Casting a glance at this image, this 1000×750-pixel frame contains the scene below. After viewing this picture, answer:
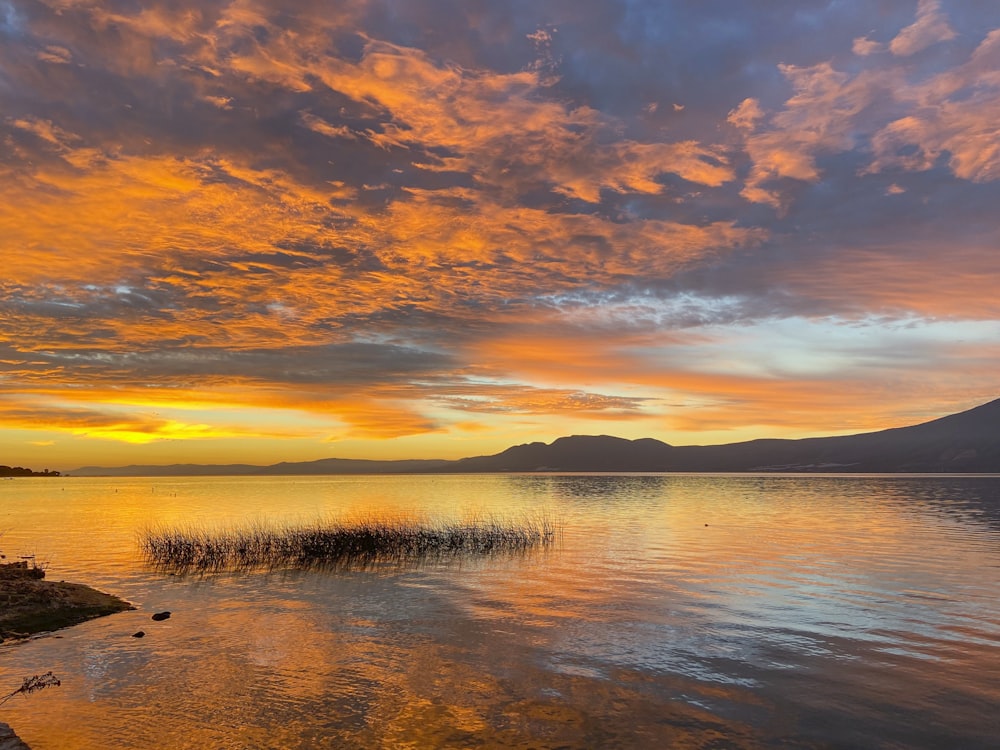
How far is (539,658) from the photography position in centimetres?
2203

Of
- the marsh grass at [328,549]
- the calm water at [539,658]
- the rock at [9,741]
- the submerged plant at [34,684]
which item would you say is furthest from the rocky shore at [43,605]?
the rock at [9,741]

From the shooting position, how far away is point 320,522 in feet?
256

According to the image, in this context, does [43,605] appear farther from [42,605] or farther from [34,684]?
[34,684]

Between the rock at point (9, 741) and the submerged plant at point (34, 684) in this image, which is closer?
the rock at point (9, 741)

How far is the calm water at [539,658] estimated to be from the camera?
1606 cm

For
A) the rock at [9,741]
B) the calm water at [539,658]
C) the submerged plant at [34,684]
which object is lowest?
the calm water at [539,658]

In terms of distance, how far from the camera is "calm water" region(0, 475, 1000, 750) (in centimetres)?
1606

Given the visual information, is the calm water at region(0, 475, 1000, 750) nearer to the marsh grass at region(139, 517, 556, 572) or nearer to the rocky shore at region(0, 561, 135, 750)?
the rocky shore at region(0, 561, 135, 750)

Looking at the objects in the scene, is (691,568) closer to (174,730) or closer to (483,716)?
(483,716)

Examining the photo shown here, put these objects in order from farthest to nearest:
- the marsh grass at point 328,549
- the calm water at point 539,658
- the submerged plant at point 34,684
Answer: the marsh grass at point 328,549 → the submerged plant at point 34,684 → the calm water at point 539,658

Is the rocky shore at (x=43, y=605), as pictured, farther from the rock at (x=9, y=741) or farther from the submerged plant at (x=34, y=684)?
the rock at (x=9, y=741)

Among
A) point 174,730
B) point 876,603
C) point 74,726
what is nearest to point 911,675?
point 876,603

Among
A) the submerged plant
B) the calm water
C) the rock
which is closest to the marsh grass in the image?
the calm water

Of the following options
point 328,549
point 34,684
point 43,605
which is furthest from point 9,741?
point 328,549
